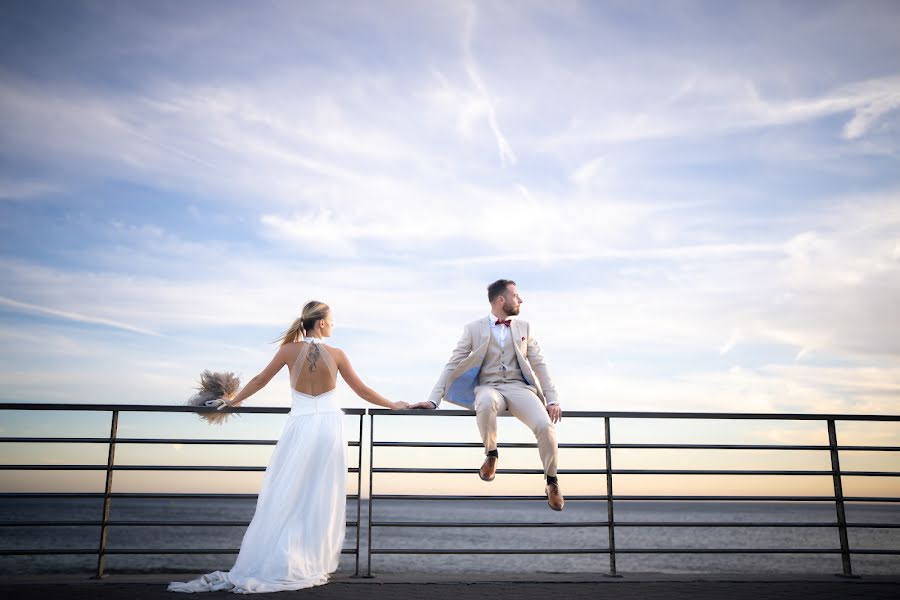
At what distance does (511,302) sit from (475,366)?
599 millimetres

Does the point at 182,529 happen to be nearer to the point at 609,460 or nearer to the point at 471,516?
the point at 471,516

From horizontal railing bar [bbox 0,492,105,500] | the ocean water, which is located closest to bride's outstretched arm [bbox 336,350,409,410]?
horizontal railing bar [bbox 0,492,105,500]

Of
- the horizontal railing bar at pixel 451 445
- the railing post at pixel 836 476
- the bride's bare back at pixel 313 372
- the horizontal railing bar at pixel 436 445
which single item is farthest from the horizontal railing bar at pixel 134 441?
the railing post at pixel 836 476

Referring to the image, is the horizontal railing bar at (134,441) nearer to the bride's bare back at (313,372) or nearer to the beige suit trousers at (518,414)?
the bride's bare back at (313,372)

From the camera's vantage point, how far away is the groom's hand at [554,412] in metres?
4.86

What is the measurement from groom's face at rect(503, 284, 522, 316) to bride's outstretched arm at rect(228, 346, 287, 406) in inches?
69.6

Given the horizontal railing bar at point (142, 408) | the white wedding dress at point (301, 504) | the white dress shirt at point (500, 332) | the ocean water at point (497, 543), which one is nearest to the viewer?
the white wedding dress at point (301, 504)

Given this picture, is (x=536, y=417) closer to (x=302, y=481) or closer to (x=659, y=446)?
(x=659, y=446)

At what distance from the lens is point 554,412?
16.0ft

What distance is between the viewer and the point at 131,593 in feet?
13.0

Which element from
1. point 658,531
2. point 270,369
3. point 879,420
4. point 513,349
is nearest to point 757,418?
point 879,420

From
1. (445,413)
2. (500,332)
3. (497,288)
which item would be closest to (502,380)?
(500,332)

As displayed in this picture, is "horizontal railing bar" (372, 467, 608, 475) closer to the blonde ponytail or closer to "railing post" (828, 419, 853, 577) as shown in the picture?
the blonde ponytail

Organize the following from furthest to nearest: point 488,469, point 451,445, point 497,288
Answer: point 497,288 < point 451,445 < point 488,469
